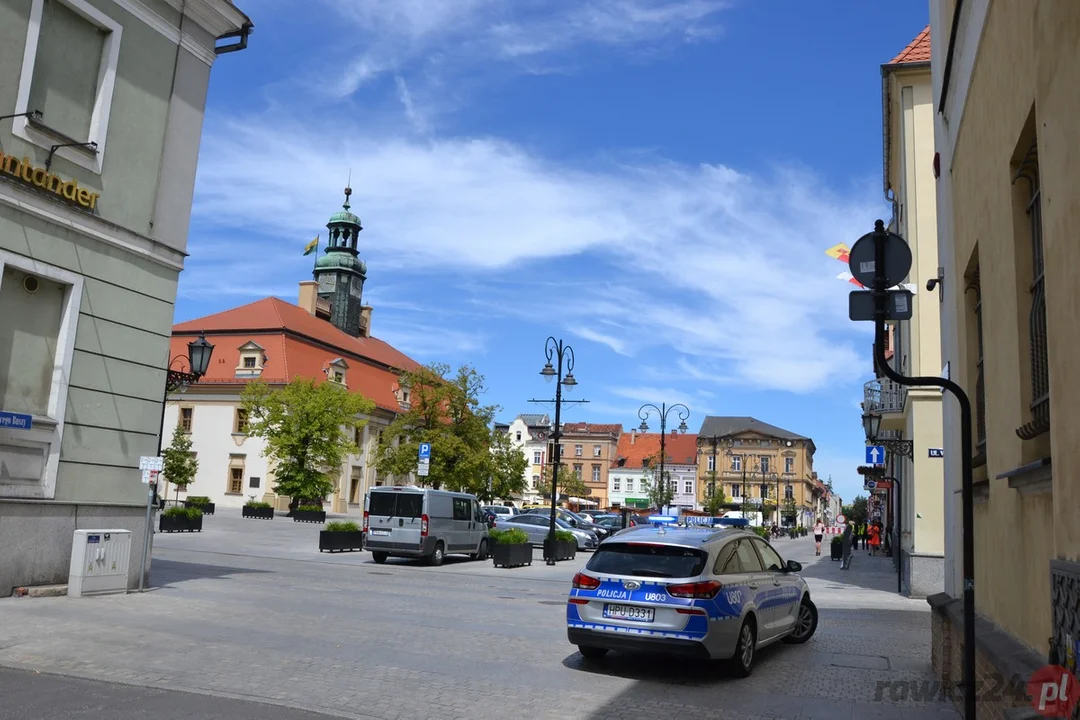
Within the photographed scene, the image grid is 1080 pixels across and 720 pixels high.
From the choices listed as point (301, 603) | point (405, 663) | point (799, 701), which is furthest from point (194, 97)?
point (799, 701)

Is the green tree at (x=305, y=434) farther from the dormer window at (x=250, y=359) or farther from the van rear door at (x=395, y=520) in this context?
the van rear door at (x=395, y=520)

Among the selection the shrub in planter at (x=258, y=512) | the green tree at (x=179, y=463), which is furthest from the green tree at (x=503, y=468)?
the green tree at (x=179, y=463)

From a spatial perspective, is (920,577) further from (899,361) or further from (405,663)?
(405,663)

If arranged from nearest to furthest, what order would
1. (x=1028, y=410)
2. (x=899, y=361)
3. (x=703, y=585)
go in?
(x=1028, y=410), (x=703, y=585), (x=899, y=361)

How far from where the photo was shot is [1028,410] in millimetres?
5633

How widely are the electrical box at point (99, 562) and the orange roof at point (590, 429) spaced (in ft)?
387

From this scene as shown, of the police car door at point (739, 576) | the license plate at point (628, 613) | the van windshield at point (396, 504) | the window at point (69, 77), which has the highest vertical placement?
the window at point (69, 77)

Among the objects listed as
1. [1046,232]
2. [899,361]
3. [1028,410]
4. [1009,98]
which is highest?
[899,361]

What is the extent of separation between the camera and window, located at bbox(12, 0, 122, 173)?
1334 cm

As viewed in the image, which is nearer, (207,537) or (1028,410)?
(1028,410)

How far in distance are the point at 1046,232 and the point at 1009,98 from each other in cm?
197

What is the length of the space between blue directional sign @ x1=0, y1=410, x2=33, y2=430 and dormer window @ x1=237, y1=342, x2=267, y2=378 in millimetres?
55874

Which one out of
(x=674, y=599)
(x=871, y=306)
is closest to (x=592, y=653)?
(x=674, y=599)

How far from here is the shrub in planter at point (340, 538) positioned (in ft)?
A: 94.4
